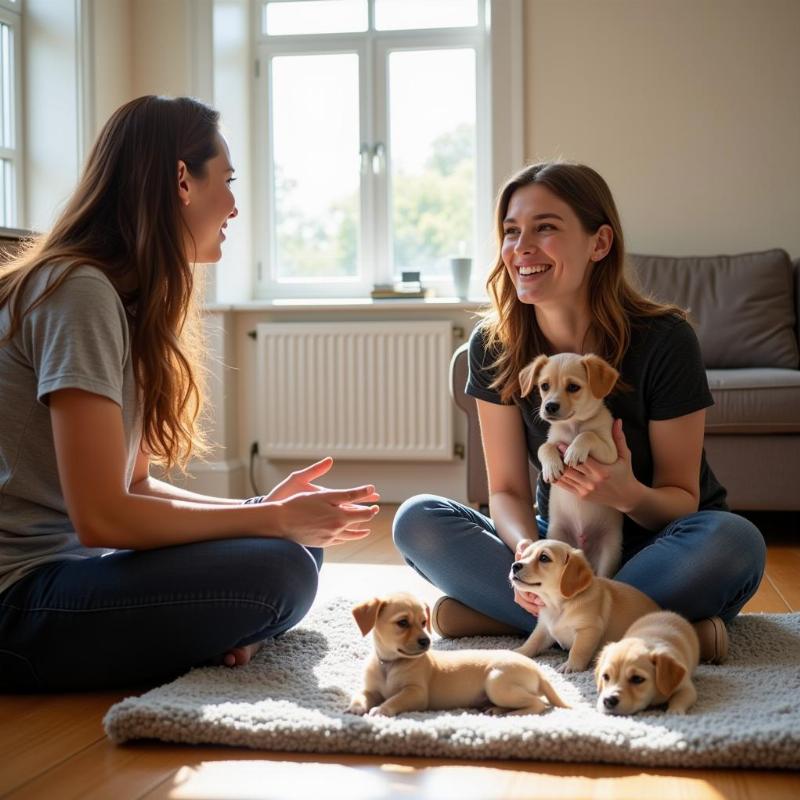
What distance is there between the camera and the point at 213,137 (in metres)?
1.93

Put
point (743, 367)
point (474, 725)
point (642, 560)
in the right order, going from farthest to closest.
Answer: point (743, 367) → point (642, 560) → point (474, 725)

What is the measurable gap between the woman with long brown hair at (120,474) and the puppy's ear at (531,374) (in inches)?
17.8

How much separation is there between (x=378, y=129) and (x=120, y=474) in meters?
3.49

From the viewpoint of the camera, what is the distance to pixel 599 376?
1.99m

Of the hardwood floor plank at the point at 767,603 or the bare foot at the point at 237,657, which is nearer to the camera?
the bare foot at the point at 237,657

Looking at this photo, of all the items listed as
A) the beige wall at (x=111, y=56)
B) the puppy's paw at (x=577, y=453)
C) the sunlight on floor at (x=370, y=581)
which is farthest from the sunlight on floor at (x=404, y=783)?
the beige wall at (x=111, y=56)

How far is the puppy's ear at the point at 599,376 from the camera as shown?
1983 mm

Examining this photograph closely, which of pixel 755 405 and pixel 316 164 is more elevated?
pixel 316 164

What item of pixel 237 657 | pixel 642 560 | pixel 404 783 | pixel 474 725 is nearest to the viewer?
pixel 404 783

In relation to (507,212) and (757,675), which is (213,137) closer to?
(507,212)

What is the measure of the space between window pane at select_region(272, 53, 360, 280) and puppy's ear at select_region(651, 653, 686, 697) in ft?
11.6

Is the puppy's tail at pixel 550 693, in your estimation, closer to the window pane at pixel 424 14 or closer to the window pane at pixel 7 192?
the window pane at pixel 7 192

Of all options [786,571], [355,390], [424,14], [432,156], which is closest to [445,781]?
[786,571]

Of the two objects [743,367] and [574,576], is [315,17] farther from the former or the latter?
[574,576]
